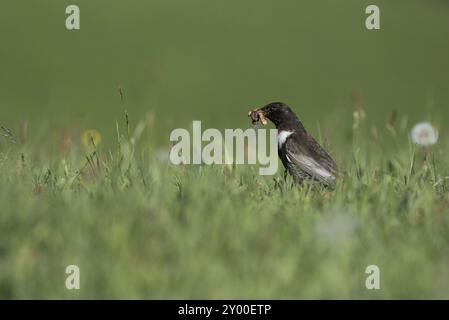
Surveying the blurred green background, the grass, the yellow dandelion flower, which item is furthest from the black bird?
the blurred green background

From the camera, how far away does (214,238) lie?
14.0 ft

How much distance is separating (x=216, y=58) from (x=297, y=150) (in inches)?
694

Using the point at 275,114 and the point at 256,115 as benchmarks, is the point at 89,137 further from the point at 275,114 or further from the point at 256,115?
the point at 275,114

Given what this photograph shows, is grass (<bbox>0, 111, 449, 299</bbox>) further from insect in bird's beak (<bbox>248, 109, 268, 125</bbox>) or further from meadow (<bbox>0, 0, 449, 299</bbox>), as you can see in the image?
insect in bird's beak (<bbox>248, 109, 268, 125</bbox>)

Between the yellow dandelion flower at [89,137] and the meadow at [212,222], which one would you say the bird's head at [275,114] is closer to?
the meadow at [212,222]

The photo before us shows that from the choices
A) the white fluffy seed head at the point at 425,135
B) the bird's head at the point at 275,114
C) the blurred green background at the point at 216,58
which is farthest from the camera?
the blurred green background at the point at 216,58

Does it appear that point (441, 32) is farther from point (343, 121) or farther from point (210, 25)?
Answer: point (343, 121)

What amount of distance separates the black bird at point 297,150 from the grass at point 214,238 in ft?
2.40

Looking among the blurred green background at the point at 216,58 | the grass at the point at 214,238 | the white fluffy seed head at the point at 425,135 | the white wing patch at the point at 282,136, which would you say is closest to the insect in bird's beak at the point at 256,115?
the white wing patch at the point at 282,136

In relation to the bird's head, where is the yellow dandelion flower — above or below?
below

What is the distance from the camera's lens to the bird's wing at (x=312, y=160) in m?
6.29

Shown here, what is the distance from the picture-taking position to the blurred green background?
62.1 feet

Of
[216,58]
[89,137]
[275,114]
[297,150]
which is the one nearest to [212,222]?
[297,150]

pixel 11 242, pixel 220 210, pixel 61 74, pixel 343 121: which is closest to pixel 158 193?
pixel 220 210
